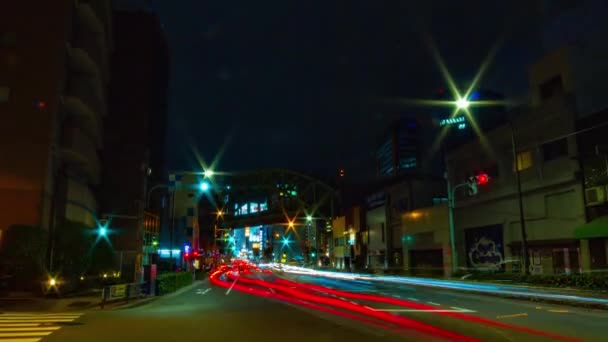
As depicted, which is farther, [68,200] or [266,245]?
[266,245]

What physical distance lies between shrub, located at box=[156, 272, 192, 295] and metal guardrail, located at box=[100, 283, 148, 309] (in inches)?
77.5

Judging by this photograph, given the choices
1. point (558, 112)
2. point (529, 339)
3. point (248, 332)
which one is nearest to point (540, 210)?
point (558, 112)

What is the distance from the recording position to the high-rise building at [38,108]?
3045 cm

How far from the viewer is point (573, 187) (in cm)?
3234

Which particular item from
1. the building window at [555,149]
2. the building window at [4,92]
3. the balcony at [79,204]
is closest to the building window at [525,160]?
the building window at [555,149]

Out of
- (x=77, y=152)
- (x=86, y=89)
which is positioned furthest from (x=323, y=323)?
(x=86, y=89)

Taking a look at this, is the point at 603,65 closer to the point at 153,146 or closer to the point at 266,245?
the point at 153,146

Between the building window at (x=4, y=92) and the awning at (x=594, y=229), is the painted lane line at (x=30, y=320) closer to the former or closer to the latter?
the building window at (x=4, y=92)

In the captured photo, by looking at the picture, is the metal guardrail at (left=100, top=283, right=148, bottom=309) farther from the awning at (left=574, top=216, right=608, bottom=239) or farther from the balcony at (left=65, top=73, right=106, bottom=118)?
the awning at (left=574, top=216, right=608, bottom=239)

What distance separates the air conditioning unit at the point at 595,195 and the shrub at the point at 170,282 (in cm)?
2589

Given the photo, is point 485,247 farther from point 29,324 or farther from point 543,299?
point 29,324

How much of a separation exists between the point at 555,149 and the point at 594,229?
24.6 ft

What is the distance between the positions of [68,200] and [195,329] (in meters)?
27.0

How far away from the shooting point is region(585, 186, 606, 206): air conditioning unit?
29.7m
